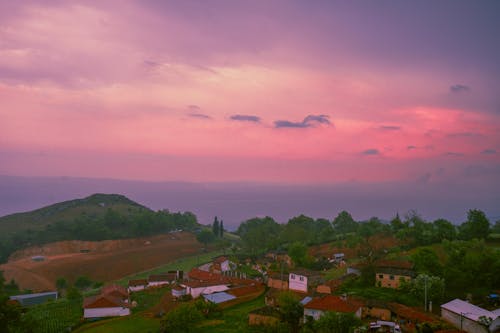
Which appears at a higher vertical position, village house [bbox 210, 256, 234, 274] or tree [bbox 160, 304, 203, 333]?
tree [bbox 160, 304, 203, 333]

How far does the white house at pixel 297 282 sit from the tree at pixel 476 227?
3064 cm

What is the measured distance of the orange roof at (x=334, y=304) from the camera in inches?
1245

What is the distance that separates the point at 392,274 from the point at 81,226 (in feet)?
321

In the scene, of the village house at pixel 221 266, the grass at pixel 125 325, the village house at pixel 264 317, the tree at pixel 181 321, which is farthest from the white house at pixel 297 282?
the village house at pixel 221 266

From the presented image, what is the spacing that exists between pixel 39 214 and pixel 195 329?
150 metres

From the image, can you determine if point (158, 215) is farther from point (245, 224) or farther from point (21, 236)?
point (21, 236)

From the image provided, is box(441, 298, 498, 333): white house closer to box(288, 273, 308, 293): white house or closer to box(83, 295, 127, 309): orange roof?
box(288, 273, 308, 293): white house

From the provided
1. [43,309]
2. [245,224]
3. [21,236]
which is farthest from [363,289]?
[21,236]

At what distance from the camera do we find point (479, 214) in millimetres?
63219

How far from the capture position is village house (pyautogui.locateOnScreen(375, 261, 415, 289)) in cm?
4044

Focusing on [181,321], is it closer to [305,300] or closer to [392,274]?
[305,300]

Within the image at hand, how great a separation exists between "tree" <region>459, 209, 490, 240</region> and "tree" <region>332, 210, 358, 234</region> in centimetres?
4120

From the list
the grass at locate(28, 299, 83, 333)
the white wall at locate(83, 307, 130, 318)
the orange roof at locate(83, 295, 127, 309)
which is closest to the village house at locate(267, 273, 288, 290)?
the orange roof at locate(83, 295, 127, 309)

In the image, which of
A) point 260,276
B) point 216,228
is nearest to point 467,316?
point 260,276
